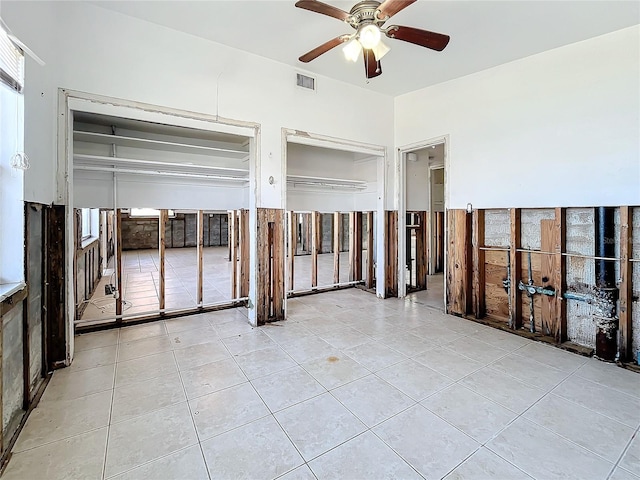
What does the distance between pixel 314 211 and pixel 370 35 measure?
318 centimetres

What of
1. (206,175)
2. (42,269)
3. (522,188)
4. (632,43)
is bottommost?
(42,269)

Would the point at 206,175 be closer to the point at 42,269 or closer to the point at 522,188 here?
the point at 42,269

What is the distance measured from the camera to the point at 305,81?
3934mm

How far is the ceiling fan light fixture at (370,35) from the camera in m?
2.23

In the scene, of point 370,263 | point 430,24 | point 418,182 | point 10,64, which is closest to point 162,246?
point 10,64

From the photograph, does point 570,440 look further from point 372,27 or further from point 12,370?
point 12,370

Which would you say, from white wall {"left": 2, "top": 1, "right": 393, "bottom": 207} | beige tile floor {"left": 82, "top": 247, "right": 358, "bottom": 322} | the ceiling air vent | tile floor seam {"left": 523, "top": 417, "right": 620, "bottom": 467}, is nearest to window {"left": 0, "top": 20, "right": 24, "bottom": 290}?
A: white wall {"left": 2, "top": 1, "right": 393, "bottom": 207}

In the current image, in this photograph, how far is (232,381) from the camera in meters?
2.43

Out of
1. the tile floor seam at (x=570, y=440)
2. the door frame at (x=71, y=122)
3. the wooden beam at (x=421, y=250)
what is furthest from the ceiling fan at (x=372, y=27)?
the wooden beam at (x=421, y=250)

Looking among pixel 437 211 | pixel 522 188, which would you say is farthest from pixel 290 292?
pixel 437 211

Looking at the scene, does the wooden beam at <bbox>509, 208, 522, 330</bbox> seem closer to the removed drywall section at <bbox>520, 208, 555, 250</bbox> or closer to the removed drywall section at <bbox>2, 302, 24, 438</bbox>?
the removed drywall section at <bbox>520, 208, 555, 250</bbox>

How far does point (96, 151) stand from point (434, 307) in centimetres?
497

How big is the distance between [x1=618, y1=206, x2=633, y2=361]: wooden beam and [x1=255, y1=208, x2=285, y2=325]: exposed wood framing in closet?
11.3ft

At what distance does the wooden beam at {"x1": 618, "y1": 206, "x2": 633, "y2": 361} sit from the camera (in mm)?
2740
